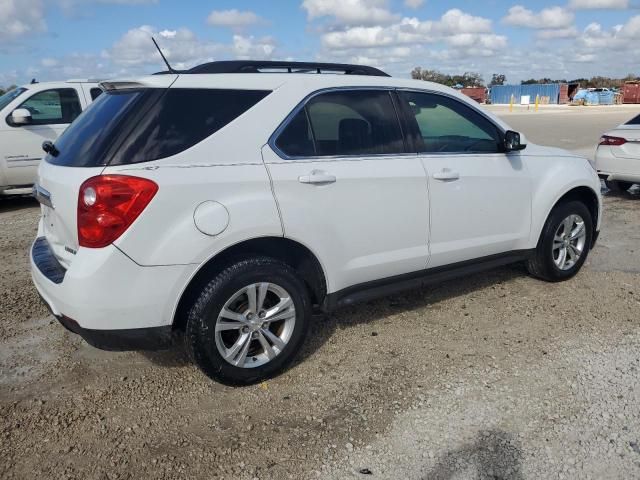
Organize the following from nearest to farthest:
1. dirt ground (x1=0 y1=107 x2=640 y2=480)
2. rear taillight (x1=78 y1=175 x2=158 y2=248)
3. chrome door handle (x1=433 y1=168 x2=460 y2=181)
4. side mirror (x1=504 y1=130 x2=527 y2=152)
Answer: dirt ground (x1=0 y1=107 x2=640 y2=480) → rear taillight (x1=78 y1=175 x2=158 y2=248) → chrome door handle (x1=433 y1=168 x2=460 y2=181) → side mirror (x1=504 y1=130 x2=527 y2=152)

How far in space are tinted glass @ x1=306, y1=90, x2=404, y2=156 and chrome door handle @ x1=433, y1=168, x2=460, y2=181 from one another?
0.32 m

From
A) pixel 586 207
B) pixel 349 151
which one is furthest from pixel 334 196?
pixel 586 207

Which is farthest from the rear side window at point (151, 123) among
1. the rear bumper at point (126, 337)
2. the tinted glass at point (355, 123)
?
the rear bumper at point (126, 337)

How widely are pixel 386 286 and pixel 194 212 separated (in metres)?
1.51

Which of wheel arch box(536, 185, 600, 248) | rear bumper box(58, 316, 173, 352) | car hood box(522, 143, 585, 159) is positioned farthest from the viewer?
wheel arch box(536, 185, 600, 248)

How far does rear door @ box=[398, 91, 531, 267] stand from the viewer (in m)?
3.99

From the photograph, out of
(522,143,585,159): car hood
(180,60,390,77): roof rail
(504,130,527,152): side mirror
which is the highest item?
(180,60,390,77): roof rail

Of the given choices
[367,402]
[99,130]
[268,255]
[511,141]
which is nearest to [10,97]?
[99,130]

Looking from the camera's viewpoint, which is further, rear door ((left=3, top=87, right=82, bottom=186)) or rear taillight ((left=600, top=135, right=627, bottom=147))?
rear taillight ((left=600, top=135, right=627, bottom=147))

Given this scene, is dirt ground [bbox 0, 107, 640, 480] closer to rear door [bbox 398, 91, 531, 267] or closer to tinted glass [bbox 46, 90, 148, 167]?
rear door [bbox 398, 91, 531, 267]

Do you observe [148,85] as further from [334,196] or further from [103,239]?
[334,196]

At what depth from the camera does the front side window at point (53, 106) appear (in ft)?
27.7

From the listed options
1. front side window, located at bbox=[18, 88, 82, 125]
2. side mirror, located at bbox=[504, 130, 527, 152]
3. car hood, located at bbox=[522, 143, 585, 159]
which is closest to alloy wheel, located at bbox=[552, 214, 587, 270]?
car hood, located at bbox=[522, 143, 585, 159]

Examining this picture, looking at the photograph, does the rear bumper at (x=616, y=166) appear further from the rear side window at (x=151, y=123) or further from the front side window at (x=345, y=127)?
the rear side window at (x=151, y=123)
